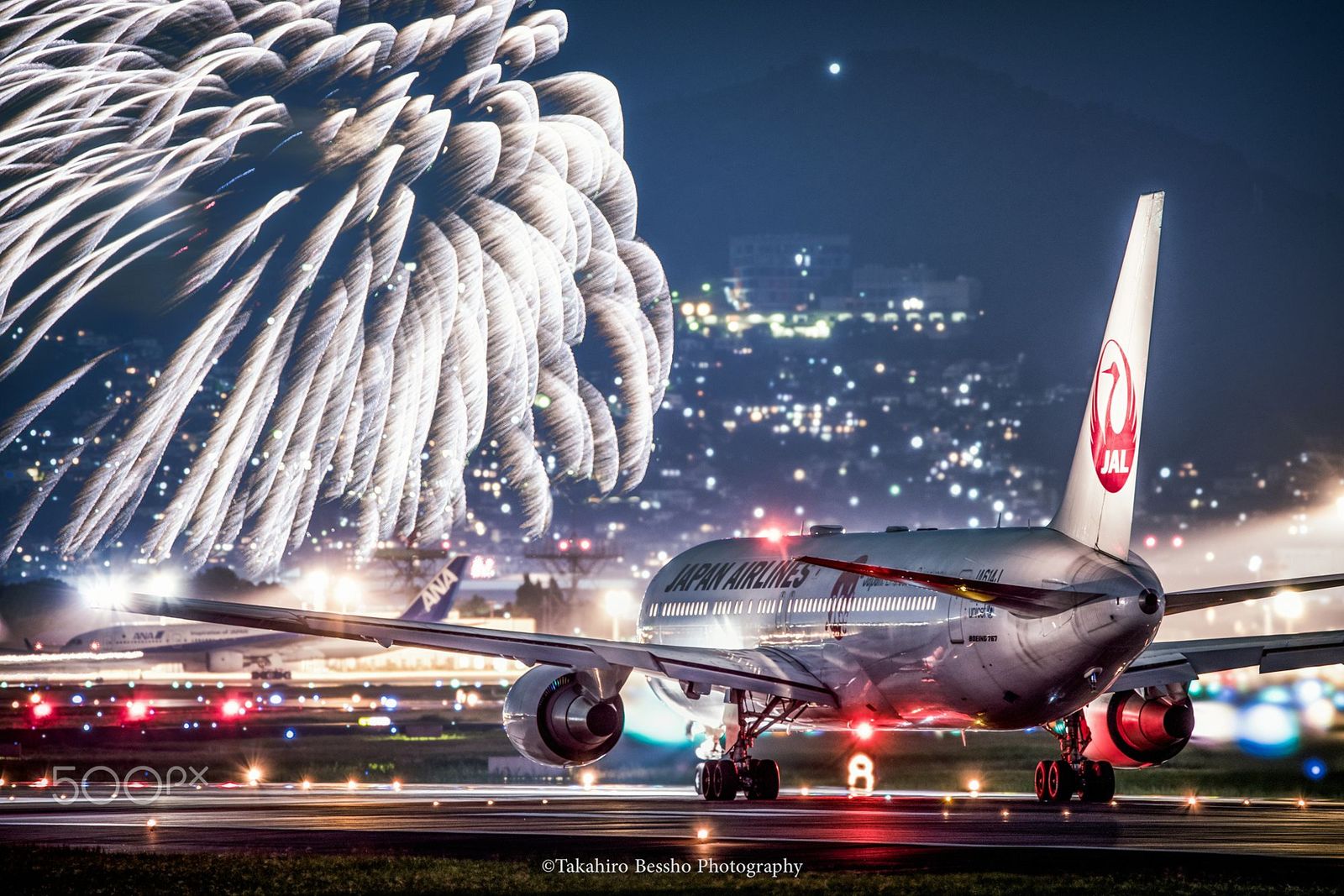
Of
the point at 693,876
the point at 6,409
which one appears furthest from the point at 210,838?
the point at 6,409

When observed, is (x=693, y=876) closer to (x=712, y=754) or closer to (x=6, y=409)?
(x=712, y=754)

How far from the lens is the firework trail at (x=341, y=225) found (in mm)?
49031

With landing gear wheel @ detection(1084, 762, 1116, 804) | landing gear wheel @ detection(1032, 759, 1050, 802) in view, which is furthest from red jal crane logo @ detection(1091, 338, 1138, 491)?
landing gear wheel @ detection(1032, 759, 1050, 802)

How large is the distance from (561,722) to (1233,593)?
11.8 metres

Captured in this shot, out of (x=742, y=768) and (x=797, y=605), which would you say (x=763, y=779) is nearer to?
(x=742, y=768)

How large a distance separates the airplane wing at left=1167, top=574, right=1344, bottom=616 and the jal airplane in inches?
2.7

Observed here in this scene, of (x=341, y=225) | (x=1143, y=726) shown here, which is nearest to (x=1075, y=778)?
(x=1143, y=726)

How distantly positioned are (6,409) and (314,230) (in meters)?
96.3

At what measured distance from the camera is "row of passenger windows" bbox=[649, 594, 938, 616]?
32.6m

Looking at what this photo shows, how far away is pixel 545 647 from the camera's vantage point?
3384cm

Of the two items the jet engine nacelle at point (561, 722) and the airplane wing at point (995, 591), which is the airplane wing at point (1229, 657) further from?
the jet engine nacelle at point (561, 722)

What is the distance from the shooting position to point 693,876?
2119cm

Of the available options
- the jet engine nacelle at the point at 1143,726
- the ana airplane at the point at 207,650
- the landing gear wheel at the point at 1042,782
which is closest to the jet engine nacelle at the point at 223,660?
the ana airplane at the point at 207,650

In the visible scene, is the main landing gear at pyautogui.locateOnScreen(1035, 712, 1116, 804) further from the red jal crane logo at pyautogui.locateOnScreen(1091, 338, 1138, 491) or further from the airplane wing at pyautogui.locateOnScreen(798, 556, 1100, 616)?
the red jal crane logo at pyautogui.locateOnScreen(1091, 338, 1138, 491)
